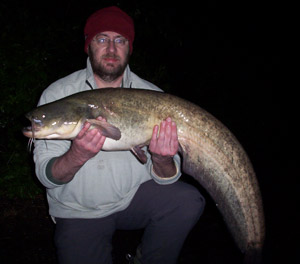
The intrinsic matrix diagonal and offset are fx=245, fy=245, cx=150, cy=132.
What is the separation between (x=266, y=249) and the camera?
3.13 metres

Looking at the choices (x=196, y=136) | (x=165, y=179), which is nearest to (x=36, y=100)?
(x=165, y=179)

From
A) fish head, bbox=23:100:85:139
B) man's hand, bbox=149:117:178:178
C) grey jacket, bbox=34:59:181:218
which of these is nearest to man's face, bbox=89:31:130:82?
grey jacket, bbox=34:59:181:218

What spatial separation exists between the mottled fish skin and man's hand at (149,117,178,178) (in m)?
0.05

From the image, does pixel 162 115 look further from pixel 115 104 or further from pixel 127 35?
pixel 127 35

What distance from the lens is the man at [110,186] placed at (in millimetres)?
2141

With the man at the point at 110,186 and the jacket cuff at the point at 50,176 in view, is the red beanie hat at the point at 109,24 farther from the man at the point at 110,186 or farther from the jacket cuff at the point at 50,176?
the jacket cuff at the point at 50,176

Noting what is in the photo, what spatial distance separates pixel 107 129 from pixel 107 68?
2.58 feet

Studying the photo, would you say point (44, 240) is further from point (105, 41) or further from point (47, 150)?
point (105, 41)

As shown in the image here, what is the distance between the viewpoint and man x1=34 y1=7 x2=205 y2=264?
214 cm

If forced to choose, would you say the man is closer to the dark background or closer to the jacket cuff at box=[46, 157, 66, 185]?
the jacket cuff at box=[46, 157, 66, 185]

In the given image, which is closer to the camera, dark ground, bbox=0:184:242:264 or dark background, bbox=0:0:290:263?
dark ground, bbox=0:184:242:264

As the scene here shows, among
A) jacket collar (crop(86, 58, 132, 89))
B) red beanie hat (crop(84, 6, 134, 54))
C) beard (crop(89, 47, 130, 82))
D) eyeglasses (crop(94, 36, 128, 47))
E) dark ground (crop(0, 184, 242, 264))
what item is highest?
red beanie hat (crop(84, 6, 134, 54))

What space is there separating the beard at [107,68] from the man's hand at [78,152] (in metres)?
0.65

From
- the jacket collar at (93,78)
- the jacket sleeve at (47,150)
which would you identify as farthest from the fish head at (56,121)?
the jacket collar at (93,78)
